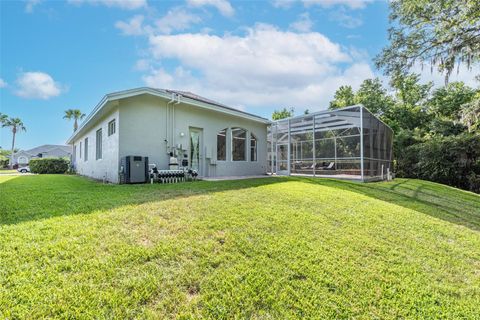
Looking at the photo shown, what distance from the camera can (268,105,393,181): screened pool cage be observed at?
10820 mm

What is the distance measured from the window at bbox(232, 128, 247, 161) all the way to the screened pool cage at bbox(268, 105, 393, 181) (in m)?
2.37

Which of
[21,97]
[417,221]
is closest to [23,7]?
[417,221]

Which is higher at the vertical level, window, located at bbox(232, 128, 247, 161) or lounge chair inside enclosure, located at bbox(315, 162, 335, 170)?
window, located at bbox(232, 128, 247, 161)

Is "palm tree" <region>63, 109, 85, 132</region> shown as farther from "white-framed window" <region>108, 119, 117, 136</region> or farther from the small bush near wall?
"white-framed window" <region>108, 119, 117, 136</region>

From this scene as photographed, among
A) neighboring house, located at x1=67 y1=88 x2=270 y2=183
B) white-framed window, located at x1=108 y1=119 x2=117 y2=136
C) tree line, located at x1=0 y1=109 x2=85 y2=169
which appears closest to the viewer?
neighboring house, located at x1=67 y1=88 x2=270 y2=183

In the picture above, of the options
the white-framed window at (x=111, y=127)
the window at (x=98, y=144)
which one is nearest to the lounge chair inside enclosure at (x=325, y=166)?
the white-framed window at (x=111, y=127)

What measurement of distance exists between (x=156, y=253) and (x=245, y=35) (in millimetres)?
10715

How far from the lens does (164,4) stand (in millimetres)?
8367

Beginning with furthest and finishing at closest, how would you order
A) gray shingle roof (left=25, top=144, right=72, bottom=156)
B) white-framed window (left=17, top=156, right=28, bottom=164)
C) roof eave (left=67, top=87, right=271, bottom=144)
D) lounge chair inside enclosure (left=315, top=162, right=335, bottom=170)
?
gray shingle roof (left=25, top=144, right=72, bottom=156) → white-framed window (left=17, top=156, right=28, bottom=164) → lounge chair inside enclosure (left=315, top=162, right=335, bottom=170) → roof eave (left=67, top=87, right=271, bottom=144)

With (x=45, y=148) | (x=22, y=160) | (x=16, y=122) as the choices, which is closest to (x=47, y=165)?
(x=22, y=160)

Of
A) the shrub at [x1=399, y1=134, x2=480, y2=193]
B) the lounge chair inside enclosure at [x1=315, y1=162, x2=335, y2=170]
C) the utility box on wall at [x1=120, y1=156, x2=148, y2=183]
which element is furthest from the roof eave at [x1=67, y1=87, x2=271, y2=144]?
the shrub at [x1=399, y1=134, x2=480, y2=193]

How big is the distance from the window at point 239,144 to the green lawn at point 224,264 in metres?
7.20

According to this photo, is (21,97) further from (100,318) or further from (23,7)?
(100,318)

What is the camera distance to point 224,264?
2502mm
